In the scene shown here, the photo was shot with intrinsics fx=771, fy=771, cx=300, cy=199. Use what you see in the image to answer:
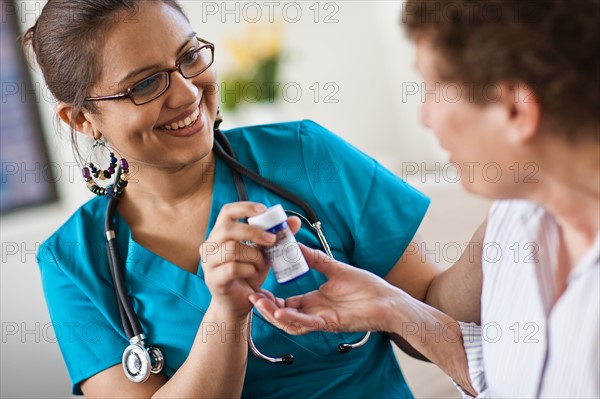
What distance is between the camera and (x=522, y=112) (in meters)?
0.93

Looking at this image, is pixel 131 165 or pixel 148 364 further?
pixel 131 165

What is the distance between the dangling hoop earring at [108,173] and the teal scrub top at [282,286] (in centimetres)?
9

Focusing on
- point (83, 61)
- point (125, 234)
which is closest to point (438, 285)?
point (125, 234)

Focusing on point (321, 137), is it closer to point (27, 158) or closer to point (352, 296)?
point (352, 296)

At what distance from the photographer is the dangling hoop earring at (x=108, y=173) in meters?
1.66

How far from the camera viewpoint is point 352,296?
1.32 meters

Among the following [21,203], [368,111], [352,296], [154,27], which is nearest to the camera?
[352,296]

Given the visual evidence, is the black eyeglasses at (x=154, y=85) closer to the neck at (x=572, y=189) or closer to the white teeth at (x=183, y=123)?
the white teeth at (x=183, y=123)

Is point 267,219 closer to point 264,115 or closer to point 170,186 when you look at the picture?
point 170,186

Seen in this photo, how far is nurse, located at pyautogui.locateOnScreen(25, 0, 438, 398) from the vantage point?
1.50 meters

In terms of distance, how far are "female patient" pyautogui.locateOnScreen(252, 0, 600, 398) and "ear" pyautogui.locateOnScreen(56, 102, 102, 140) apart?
60 cm

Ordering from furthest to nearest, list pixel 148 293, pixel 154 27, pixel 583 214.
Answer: pixel 148 293 → pixel 154 27 → pixel 583 214

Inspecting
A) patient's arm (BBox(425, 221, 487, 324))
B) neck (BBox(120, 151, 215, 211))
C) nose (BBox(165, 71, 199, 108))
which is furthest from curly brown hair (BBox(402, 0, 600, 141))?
neck (BBox(120, 151, 215, 211))

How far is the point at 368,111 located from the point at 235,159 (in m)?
2.23
